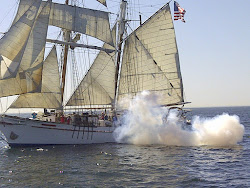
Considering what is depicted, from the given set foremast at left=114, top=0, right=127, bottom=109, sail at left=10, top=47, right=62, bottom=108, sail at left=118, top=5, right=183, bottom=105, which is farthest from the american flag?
sail at left=10, top=47, right=62, bottom=108

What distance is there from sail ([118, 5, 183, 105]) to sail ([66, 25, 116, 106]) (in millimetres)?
2311

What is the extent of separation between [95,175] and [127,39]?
28445 mm

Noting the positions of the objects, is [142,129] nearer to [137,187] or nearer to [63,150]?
[63,150]

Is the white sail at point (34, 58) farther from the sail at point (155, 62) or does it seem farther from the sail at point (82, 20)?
the sail at point (155, 62)

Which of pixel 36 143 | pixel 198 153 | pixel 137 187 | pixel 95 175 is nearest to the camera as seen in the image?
pixel 137 187

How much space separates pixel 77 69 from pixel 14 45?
12.2 m

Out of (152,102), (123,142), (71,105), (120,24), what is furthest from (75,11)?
(123,142)

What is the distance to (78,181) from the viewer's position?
22.4 meters

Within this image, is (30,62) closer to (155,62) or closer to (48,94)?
(48,94)

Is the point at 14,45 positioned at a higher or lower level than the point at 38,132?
higher

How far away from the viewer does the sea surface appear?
2216cm

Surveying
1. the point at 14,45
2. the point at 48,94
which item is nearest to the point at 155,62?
the point at 48,94

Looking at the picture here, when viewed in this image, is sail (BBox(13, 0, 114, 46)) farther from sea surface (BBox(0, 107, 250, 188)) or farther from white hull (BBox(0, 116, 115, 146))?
sea surface (BBox(0, 107, 250, 188))

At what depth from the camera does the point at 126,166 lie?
26.8 m
